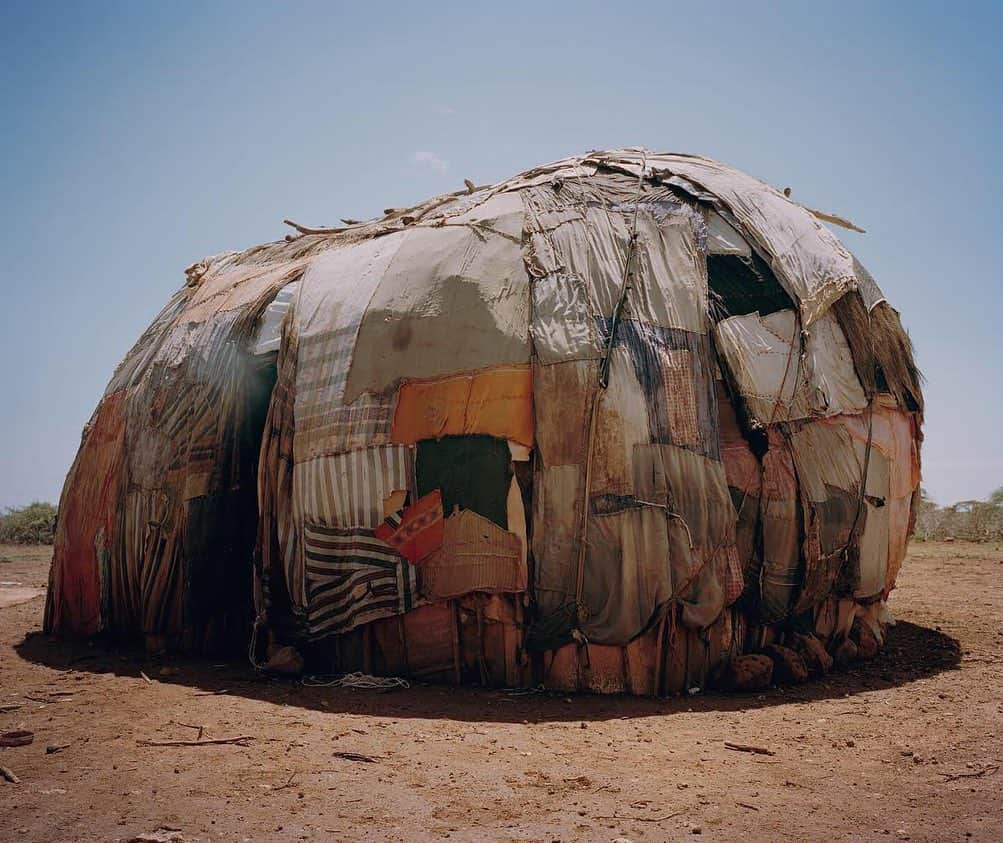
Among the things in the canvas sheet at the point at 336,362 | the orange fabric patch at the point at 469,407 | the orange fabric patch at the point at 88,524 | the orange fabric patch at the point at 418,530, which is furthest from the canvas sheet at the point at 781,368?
the orange fabric patch at the point at 88,524

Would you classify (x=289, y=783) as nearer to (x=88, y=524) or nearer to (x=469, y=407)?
(x=469, y=407)

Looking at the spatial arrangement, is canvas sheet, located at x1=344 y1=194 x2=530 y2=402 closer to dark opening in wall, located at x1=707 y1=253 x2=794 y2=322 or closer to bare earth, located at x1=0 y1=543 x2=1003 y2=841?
dark opening in wall, located at x1=707 y1=253 x2=794 y2=322

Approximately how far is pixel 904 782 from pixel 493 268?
3.38m

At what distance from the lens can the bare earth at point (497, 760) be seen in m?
3.35

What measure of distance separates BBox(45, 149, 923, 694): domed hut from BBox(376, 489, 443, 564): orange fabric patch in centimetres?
1

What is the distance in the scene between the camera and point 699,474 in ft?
17.2

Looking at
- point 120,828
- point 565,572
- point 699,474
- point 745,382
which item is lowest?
point 120,828

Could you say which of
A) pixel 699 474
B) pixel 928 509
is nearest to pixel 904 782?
pixel 699 474

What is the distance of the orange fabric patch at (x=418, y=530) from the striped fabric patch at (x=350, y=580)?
0.19 feet

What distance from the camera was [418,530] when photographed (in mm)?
5348

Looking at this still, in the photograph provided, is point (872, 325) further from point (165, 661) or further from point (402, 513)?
point (165, 661)

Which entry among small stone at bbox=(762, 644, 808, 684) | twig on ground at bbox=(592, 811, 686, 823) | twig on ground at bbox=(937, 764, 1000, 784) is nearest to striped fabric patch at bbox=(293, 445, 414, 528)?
small stone at bbox=(762, 644, 808, 684)

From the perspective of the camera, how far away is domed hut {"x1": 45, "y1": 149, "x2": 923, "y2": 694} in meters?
5.18

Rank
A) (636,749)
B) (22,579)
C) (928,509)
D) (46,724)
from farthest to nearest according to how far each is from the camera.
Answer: (928,509) < (22,579) < (46,724) < (636,749)
